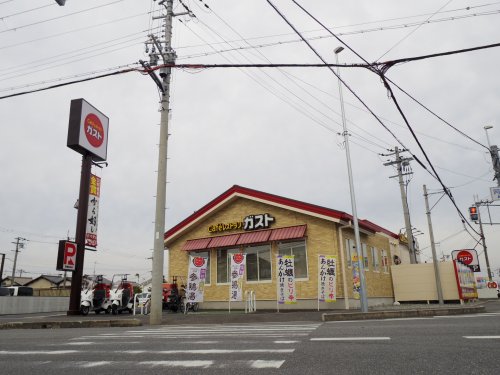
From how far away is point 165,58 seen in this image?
1418 centimetres

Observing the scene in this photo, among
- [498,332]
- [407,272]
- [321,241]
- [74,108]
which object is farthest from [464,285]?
[74,108]

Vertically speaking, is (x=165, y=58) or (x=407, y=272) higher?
(x=165, y=58)

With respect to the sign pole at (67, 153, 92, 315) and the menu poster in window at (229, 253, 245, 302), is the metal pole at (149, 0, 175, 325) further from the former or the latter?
the sign pole at (67, 153, 92, 315)

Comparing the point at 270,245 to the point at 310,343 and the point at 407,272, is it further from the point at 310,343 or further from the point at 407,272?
the point at 310,343

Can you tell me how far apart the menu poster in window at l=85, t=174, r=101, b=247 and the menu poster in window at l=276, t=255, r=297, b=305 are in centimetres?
1030

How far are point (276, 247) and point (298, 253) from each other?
1.24 m

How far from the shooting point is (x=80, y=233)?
1919 cm

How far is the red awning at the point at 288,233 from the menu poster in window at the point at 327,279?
203cm

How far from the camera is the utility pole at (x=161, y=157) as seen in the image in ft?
40.9

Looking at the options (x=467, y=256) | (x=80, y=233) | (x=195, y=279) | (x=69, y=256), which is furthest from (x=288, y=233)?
(x=467, y=256)

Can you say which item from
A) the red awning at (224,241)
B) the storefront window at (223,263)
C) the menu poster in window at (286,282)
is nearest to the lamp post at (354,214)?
the menu poster in window at (286,282)

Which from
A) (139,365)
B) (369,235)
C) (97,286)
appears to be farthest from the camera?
(369,235)

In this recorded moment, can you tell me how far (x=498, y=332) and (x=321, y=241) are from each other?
12065mm

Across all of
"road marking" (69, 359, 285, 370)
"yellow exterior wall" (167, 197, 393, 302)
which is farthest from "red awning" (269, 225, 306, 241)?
"road marking" (69, 359, 285, 370)
